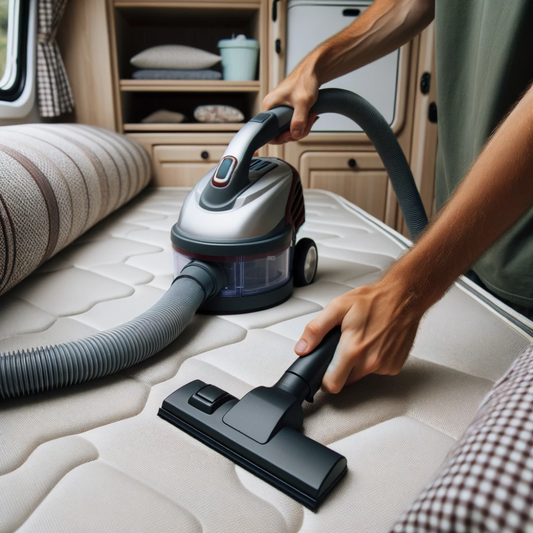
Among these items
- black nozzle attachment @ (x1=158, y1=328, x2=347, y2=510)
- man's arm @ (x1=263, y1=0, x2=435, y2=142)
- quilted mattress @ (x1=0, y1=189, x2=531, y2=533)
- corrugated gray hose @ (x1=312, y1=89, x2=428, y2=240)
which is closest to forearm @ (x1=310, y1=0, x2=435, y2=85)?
man's arm @ (x1=263, y1=0, x2=435, y2=142)

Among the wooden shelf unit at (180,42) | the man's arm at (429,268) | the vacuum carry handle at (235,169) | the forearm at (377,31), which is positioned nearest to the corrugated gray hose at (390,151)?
the forearm at (377,31)

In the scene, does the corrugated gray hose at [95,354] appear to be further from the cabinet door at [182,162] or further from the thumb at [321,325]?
the cabinet door at [182,162]

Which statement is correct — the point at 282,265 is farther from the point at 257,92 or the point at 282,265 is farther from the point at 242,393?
the point at 257,92

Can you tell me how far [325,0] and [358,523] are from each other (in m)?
2.22

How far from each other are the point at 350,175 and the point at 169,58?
101cm

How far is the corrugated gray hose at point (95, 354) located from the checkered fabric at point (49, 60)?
164 centimetres

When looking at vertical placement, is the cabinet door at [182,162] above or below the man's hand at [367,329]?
below

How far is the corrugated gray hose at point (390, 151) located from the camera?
93 centimetres

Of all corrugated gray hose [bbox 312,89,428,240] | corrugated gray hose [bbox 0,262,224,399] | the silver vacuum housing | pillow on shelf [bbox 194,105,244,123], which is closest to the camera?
corrugated gray hose [bbox 0,262,224,399]

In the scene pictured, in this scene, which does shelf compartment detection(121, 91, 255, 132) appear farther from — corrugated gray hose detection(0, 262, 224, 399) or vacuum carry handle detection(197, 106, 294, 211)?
corrugated gray hose detection(0, 262, 224, 399)

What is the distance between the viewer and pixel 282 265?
2.60 feet

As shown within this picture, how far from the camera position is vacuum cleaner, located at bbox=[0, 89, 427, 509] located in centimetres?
42

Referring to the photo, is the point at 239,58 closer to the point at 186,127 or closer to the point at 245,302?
the point at 186,127

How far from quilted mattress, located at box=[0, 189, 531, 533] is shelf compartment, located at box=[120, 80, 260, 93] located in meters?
1.44
